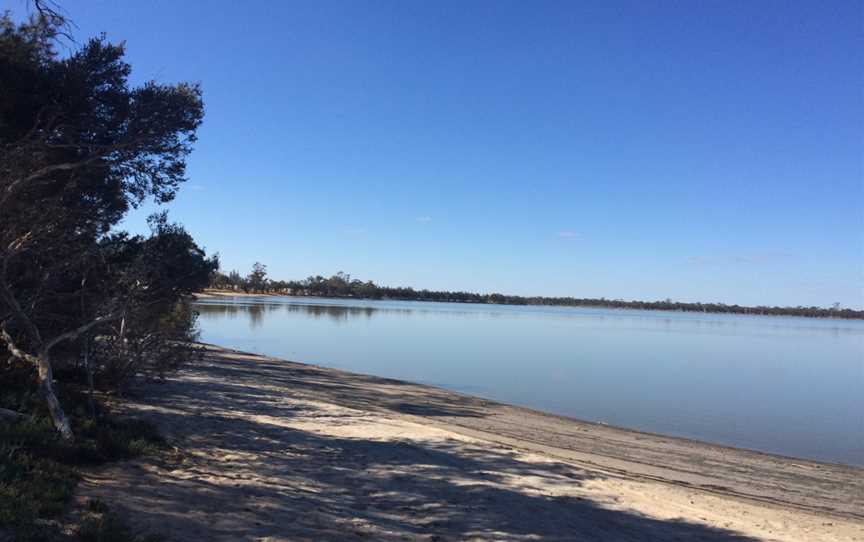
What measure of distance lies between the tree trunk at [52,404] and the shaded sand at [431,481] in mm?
740

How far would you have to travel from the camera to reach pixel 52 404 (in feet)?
21.3

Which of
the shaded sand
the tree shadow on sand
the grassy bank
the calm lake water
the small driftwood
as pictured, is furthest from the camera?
the calm lake water

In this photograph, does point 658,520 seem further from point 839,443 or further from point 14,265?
point 839,443

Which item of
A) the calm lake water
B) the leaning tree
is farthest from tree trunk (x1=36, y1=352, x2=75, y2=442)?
the calm lake water

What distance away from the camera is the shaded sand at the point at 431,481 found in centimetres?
552

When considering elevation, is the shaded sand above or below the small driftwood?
below

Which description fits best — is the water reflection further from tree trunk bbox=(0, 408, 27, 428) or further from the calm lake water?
tree trunk bbox=(0, 408, 27, 428)

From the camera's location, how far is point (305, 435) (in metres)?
9.44

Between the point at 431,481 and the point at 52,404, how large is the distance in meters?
4.56

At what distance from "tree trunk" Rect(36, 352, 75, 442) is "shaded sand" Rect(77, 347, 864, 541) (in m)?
0.74

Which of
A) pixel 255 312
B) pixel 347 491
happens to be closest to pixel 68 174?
pixel 347 491

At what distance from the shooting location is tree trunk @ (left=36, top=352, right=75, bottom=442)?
638 centimetres

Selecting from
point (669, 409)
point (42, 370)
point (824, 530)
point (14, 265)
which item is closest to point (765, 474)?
point (824, 530)

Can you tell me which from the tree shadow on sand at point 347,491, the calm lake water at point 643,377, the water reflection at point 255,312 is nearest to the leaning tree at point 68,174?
the tree shadow on sand at point 347,491
